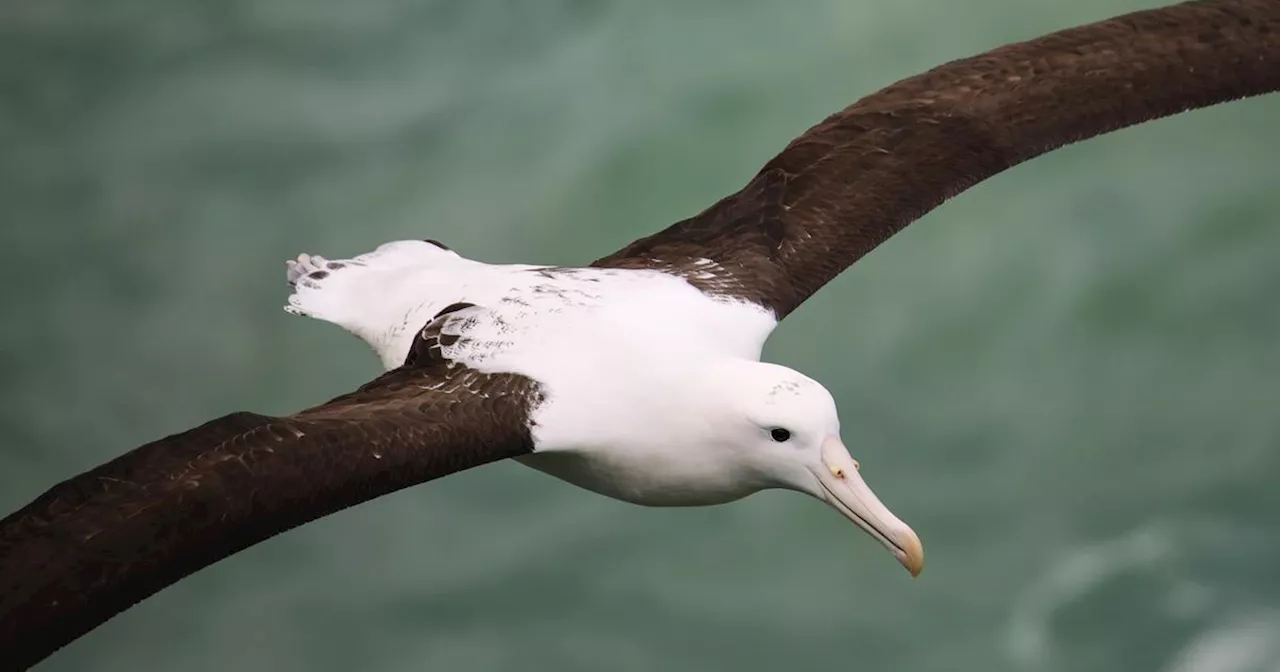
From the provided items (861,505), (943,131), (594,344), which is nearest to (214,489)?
(594,344)

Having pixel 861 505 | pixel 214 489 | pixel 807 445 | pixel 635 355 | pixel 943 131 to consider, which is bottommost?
pixel 214 489

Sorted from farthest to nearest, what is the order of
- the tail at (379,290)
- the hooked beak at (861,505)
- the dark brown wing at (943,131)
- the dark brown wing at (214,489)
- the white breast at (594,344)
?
the dark brown wing at (943,131)
the tail at (379,290)
the white breast at (594,344)
the hooked beak at (861,505)
the dark brown wing at (214,489)

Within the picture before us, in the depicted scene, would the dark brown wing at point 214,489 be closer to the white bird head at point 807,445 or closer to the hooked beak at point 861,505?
the white bird head at point 807,445

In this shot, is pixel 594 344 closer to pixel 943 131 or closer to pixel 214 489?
pixel 214 489

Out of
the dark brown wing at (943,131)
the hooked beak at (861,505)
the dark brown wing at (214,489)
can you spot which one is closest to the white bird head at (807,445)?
the hooked beak at (861,505)

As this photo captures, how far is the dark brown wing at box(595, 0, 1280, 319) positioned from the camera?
23.1 ft

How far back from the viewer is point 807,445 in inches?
237

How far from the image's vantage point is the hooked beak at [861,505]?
19.4ft

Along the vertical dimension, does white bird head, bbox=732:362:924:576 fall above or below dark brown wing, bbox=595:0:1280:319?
below

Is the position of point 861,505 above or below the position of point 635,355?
below

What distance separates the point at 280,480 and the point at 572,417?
869 mm

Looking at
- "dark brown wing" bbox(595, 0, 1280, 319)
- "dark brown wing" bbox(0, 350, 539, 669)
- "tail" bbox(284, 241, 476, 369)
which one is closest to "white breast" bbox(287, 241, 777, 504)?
"tail" bbox(284, 241, 476, 369)

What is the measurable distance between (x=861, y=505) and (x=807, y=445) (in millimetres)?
210

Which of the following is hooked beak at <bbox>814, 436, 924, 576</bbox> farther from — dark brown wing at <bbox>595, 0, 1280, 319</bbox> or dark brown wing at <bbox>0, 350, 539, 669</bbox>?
dark brown wing at <bbox>595, 0, 1280, 319</bbox>
